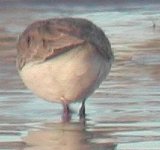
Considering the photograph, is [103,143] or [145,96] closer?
[103,143]

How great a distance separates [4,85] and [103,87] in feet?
3.47

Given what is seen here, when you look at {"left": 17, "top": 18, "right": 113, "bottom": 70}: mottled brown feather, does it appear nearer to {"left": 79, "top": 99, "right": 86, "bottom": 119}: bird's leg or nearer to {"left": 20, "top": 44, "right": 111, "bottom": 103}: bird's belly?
{"left": 20, "top": 44, "right": 111, "bottom": 103}: bird's belly

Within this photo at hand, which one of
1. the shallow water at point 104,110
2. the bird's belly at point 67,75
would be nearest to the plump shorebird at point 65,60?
the bird's belly at point 67,75

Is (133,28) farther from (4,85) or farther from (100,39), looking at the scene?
(100,39)

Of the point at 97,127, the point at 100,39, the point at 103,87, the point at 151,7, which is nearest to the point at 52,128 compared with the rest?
the point at 97,127

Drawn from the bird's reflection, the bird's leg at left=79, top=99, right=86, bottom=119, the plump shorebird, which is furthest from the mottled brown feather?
the bird's reflection

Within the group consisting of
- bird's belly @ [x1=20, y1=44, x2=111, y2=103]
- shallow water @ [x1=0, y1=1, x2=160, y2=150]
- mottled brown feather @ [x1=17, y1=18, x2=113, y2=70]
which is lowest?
shallow water @ [x1=0, y1=1, x2=160, y2=150]

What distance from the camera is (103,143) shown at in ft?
26.9

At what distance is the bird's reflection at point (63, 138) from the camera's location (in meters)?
8.05

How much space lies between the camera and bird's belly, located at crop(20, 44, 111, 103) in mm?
9023

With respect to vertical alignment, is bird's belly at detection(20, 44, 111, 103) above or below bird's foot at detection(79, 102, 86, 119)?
above

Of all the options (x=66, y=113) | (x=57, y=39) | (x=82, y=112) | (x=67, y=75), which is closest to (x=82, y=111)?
(x=82, y=112)

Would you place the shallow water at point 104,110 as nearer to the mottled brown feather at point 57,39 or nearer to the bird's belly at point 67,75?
the bird's belly at point 67,75

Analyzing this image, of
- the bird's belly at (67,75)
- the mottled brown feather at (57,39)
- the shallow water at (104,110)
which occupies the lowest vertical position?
the shallow water at (104,110)
